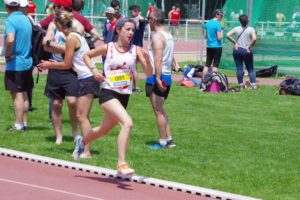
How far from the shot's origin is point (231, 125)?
14.1 meters

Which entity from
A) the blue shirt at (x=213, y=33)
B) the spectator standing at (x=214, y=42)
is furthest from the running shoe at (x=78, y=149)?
the blue shirt at (x=213, y=33)

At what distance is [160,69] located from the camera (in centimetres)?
1078

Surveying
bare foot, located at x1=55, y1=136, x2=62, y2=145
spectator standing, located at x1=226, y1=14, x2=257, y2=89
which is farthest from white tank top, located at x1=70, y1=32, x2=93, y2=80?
spectator standing, located at x1=226, y1=14, x2=257, y2=89

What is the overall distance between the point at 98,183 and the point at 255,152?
3106 millimetres

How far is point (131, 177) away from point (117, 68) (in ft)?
4.12

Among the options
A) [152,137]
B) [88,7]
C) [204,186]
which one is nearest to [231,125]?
[152,137]

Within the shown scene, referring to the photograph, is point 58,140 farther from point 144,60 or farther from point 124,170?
point 124,170

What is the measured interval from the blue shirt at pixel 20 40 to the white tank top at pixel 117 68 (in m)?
3.01

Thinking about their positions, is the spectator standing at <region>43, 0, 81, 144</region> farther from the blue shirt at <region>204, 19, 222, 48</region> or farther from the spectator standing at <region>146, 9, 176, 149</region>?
the blue shirt at <region>204, 19, 222, 48</region>

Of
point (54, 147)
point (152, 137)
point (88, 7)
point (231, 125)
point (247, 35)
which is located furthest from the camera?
point (88, 7)

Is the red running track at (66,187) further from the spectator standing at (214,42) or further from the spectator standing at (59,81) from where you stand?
the spectator standing at (214,42)

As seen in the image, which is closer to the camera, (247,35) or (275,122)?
(275,122)

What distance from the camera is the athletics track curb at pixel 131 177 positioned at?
28.1 ft

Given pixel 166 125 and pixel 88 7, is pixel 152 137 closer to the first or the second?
pixel 166 125
